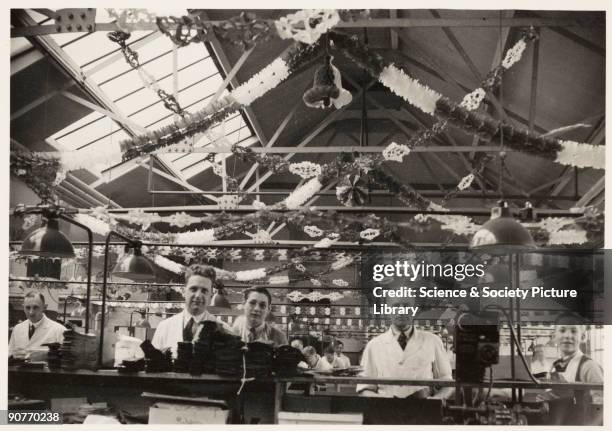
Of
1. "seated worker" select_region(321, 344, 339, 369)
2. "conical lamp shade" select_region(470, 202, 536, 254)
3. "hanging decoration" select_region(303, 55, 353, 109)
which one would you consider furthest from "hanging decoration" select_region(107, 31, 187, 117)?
"seated worker" select_region(321, 344, 339, 369)

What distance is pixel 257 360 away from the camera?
4125mm

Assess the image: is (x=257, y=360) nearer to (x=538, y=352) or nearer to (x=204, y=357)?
(x=204, y=357)

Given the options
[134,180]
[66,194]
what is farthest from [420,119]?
[66,194]

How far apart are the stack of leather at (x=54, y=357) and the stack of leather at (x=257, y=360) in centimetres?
133

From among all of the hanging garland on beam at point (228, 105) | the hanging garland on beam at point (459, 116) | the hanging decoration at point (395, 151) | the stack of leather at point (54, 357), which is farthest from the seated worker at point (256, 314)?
the hanging decoration at point (395, 151)

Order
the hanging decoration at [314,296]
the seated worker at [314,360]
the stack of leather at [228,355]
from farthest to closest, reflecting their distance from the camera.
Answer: the hanging decoration at [314,296] → the seated worker at [314,360] → the stack of leather at [228,355]

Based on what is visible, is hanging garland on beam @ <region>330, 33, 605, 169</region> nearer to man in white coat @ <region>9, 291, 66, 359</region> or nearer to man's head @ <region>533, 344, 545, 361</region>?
man's head @ <region>533, 344, 545, 361</region>

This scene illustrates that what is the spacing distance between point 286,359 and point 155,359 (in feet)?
2.96

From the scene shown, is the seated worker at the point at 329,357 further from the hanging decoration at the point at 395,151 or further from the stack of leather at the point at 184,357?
the stack of leather at the point at 184,357

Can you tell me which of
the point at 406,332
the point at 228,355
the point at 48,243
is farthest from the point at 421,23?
the point at 48,243

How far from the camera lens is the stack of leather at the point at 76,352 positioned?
14.2 feet

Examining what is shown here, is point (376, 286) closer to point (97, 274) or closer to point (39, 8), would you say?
point (39, 8)

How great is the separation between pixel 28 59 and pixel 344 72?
5529 mm

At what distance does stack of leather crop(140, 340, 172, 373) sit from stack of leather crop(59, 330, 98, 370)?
39cm
